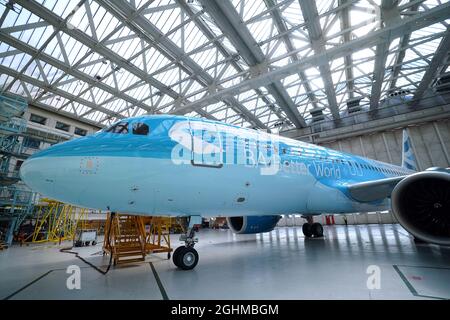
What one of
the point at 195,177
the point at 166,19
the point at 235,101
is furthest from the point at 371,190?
the point at 235,101

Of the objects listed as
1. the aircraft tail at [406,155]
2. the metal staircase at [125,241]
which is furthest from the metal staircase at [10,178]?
the aircraft tail at [406,155]

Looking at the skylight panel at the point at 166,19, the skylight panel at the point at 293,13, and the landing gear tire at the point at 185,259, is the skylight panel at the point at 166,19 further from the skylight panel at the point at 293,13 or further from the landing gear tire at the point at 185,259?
the landing gear tire at the point at 185,259

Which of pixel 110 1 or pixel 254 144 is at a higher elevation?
pixel 110 1

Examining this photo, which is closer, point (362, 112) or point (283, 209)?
point (283, 209)

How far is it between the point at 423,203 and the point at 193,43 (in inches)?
478

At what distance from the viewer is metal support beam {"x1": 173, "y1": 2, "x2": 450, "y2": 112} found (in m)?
7.69

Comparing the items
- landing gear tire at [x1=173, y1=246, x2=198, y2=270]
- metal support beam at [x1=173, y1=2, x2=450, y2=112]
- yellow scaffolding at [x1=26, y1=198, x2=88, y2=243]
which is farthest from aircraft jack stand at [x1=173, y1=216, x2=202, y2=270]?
yellow scaffolding at [x1=26, y1=198, x2=88, y2=243]

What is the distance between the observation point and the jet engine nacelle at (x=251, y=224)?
7254mm

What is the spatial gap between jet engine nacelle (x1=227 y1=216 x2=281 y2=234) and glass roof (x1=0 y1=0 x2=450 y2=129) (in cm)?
698

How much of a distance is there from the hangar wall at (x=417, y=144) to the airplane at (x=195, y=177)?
1590 cm
